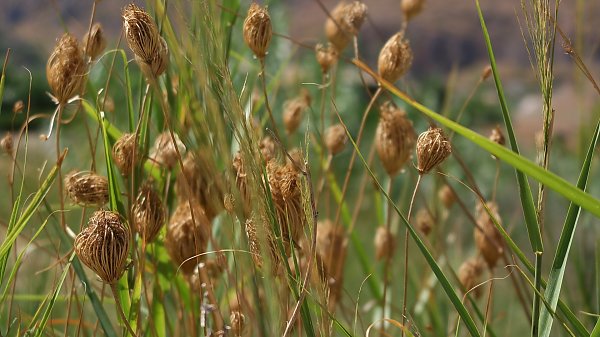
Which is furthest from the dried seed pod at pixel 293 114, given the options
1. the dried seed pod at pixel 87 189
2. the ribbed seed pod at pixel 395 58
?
the dried seed pod at pixel 87 189

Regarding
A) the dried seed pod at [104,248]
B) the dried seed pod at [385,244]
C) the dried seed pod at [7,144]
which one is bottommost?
the dried seed pod at [385,244]

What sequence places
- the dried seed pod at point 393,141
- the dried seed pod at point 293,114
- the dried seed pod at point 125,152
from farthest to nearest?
the dried seed pod at point 293,114 → the dried seed pod at point 393,141 → the dried seed pod at point 125,152

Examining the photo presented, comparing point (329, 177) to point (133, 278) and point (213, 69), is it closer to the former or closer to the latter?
point (133, 278)

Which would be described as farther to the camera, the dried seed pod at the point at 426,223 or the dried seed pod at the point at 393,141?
the dried seed pod at the point at 426,223

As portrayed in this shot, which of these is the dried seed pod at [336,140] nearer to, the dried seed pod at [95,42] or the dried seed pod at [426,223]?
the dried seed pod at [426,223]

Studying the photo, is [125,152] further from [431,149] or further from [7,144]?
[431,149]

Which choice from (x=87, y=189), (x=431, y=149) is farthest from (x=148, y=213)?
(x=431, y=149)
